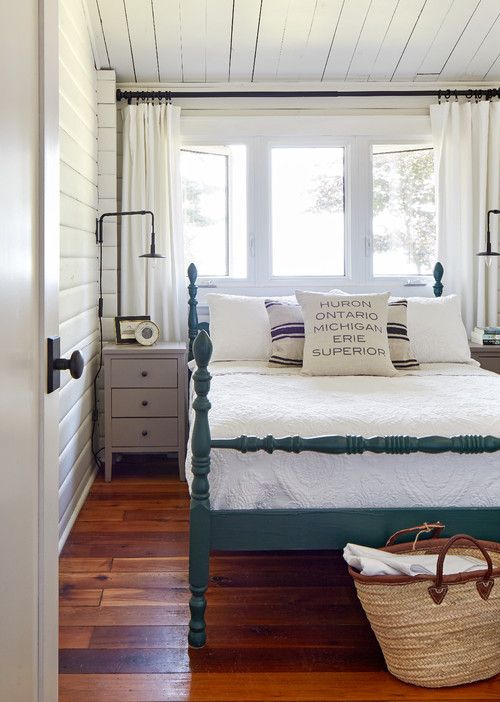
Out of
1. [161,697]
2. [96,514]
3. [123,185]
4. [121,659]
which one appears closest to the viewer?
[161,697]

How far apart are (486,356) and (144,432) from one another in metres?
1.92

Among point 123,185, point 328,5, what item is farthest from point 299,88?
point 123,185

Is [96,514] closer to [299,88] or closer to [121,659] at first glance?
[121,659]

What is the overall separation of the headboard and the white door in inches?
110

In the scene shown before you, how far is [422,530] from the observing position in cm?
215

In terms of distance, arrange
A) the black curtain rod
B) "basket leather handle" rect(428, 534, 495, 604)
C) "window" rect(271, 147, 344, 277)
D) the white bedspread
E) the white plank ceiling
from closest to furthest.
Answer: "basket leather handle" rect(428, 534, 495, 604), the white bedspread, the white plank ceiling, the black curtain rod, "window" rect(271, 147, 344, 277)

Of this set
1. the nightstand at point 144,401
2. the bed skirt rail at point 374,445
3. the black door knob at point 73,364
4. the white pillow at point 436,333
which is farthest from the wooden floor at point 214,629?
the white pillow at point 436,333

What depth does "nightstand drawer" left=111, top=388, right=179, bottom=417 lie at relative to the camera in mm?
3809

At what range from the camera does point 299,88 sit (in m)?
4.24

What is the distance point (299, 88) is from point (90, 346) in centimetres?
195

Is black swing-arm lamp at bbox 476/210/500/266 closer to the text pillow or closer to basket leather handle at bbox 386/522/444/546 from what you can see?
the text pillow

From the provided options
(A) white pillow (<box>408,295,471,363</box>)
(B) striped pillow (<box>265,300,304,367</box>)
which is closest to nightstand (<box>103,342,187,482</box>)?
(B) striped pillow (<box>265,300,304,367</box>)

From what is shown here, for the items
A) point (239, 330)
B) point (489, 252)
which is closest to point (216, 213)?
point (239, 330)

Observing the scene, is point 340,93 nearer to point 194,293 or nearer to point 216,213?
point 216,213
